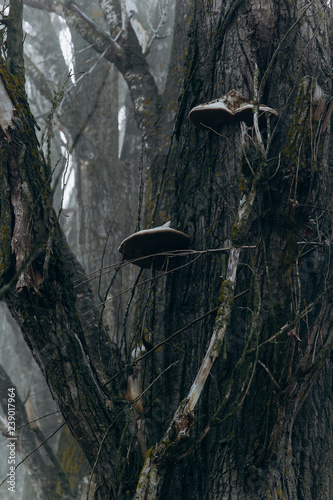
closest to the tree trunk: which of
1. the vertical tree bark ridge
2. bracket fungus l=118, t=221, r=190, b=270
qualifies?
bracket fungus l=118, t=221, r=190, b=270

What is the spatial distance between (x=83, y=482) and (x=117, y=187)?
311 cm

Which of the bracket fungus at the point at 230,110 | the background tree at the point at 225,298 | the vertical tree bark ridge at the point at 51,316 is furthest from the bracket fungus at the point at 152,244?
the bracket fungus at the point at 230,110

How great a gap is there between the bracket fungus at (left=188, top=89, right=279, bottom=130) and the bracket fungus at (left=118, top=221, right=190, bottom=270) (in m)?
0.52

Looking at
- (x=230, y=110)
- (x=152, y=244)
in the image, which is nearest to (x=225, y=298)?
(x=152, y=244)

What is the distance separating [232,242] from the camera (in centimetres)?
199

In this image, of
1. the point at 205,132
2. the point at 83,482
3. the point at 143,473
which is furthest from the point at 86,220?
the point at 143,473

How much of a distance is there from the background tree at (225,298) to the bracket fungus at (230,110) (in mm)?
95

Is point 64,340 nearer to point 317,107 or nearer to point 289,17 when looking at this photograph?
point 317,107

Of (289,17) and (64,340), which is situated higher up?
(289,17)

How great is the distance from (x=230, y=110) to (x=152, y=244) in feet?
2.22

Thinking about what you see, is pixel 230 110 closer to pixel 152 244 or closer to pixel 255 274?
pixel 152 244

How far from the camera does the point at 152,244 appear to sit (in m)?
2.29

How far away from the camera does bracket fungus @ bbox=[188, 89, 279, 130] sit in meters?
2.28

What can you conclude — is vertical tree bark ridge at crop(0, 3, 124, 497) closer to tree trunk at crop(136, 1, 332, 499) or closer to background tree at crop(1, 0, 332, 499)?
background tree at crop(1, 0, 332, 499)
